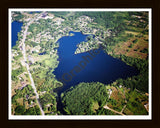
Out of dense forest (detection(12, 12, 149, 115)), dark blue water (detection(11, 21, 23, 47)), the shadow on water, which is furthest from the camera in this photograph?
dark blue water (detection(11, 21, 23, 47))

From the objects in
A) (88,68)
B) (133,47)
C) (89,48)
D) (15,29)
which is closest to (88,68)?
(88,68)

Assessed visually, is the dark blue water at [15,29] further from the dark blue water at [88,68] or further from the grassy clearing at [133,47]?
the grassy clearing at [133,47]

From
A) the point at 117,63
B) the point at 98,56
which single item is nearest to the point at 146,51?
the point at 117,63

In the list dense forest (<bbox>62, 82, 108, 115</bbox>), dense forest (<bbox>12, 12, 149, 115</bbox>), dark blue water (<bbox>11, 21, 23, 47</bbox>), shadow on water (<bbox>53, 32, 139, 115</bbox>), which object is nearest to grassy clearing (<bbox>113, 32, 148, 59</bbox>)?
dense forest (<bbox>12, 12, 149, 115</bbox>)

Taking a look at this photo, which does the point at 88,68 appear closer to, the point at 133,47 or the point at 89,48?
the point at 89,48

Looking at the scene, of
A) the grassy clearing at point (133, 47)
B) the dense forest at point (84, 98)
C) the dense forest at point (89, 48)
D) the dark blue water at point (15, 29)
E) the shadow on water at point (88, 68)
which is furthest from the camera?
the dark blue water at point (15, 29)

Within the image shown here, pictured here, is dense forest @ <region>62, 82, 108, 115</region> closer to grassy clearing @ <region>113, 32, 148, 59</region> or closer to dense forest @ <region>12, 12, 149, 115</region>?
Result: dense forest @ <region>12, 12, 149, 115</region>

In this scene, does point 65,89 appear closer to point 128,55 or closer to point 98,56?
point 98,56

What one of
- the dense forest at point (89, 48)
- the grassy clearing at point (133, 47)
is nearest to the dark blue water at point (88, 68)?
the dense forest at point (89, 48)

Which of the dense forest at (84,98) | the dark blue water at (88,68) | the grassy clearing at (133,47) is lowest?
the dense forest at (84,98)
